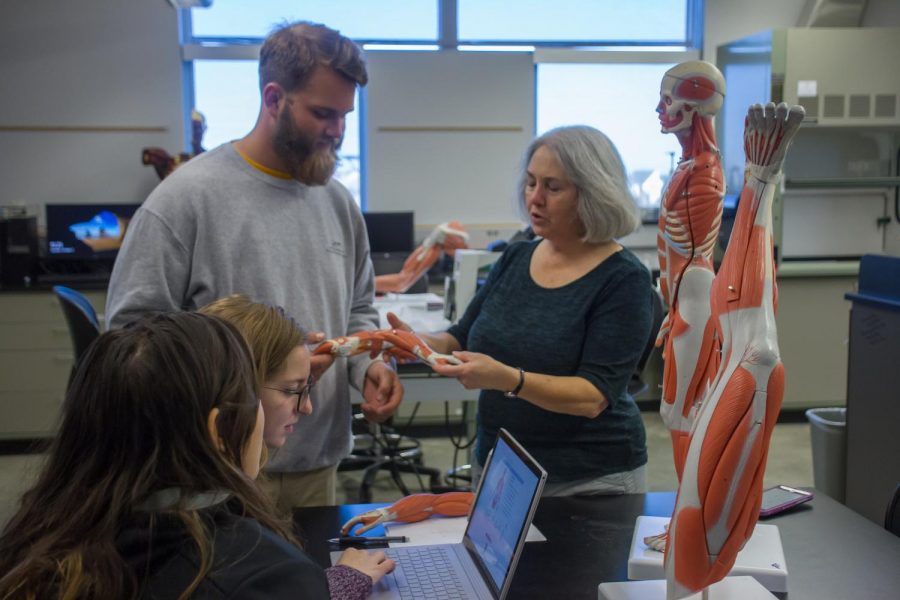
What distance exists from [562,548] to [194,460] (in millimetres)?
768

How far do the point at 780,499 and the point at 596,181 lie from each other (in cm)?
74

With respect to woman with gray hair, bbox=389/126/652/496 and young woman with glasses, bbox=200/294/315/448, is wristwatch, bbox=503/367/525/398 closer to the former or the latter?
woman with gray hair, bbox=389/126/652/496

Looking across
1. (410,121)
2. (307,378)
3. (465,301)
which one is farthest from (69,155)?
(307,378)

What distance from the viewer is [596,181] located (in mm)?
1761

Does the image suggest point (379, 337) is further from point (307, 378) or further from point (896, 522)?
point (896, 522)

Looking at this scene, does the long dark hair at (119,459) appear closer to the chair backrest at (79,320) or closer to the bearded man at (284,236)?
the bearded man at (284,236)

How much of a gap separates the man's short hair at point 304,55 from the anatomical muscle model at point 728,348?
0.77 meters

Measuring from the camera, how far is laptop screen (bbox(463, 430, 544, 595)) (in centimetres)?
123

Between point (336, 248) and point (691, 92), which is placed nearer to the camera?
point (691, 92)

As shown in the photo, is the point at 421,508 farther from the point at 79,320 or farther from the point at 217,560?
the point at 79,320

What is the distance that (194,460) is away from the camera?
96 cm

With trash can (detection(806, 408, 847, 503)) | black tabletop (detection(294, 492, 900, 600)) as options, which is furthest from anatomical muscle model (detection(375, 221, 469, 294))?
black tabletop (detection(294, 492, 900, 600))

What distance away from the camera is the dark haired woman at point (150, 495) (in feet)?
2.93

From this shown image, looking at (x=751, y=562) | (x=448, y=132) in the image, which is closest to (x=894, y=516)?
(x=751, y=562)
